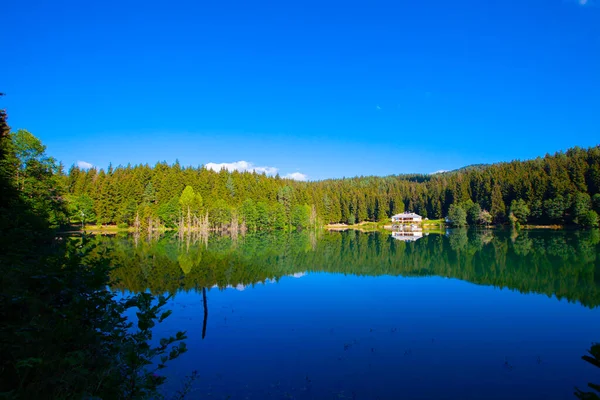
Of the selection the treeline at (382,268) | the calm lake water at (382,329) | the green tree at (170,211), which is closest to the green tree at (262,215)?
the green tree at (170,211)

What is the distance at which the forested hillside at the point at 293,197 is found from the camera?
81.1 m

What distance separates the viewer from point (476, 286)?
22.8m

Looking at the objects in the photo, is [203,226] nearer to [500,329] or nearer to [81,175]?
[81,175]

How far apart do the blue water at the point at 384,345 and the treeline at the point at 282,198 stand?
61550mm

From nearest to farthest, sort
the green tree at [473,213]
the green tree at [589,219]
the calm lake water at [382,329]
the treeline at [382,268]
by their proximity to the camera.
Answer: the calm lake water at [382,329], the treeline at [382,268], the green tree at [589,219], the green tree at [473,213]

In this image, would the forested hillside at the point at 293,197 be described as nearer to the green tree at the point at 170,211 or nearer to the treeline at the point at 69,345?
the green tree at the point at 170,211

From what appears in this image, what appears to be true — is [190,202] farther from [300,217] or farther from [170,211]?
[300,217]

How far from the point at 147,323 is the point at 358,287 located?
20.2 metres

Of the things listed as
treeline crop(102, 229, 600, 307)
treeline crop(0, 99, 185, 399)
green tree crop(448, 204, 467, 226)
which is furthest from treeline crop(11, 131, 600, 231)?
treeline crop(0, 99, 185, 399)

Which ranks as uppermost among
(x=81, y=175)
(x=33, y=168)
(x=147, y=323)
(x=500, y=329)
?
(x=81, y=175)

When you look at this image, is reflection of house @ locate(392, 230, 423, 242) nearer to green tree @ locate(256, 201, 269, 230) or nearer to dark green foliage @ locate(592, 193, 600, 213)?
green tree @ locate(256, 201, 269, 230)

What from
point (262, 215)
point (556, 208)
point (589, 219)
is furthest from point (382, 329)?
point (556, 208)

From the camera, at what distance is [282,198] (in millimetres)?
104312

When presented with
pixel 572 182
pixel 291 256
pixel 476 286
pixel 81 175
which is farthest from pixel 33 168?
pixel 572 182
